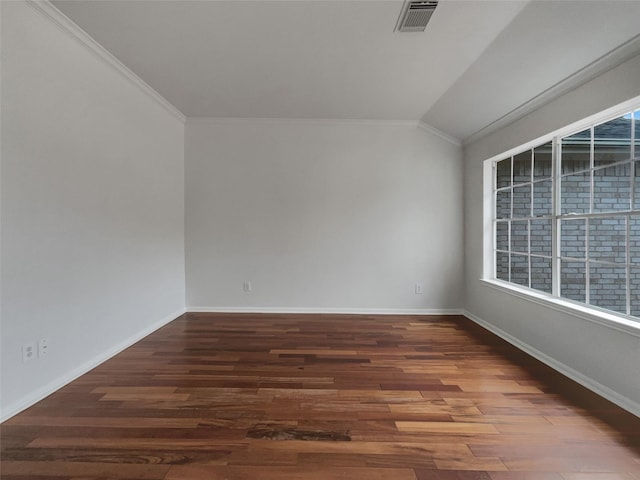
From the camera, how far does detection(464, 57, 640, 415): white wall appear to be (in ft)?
7.21

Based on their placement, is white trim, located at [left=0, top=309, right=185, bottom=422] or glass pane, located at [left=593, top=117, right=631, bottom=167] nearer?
white trim, located at [left=0, top=309, right=185, bottom=422]

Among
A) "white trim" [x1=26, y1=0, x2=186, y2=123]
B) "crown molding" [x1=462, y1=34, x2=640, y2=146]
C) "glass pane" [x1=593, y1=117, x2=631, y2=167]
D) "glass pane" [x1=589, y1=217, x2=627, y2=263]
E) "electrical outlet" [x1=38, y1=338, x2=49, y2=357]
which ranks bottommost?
"electrical outlet" [x1=38, y1=338, x2=49, y2=357]

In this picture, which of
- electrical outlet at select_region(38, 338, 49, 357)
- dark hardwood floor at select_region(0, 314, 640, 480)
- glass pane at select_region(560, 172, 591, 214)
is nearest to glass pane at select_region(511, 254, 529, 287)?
glass pane at select_region(560, 172, 591, 214)

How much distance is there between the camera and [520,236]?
3689mm

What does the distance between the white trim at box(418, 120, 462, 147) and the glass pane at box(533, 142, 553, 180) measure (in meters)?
1.30

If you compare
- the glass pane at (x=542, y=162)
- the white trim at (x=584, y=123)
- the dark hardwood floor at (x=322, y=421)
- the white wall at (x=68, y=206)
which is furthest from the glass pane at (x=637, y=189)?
the white wall at (x=68, y=206)

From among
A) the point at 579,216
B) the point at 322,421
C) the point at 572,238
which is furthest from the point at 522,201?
the point at 322,421

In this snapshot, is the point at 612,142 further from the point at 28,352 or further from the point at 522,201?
the point at 28,352

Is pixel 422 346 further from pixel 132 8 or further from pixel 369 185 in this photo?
pixel 132 8

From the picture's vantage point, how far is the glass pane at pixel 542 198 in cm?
329

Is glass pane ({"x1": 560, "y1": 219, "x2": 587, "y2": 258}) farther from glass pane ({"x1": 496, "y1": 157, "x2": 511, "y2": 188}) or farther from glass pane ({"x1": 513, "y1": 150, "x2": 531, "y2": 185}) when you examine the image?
glass pane ({"x1": 496, "y1": 157, "x2": 511, "y2": 188})

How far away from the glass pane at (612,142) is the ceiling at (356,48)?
0.51m

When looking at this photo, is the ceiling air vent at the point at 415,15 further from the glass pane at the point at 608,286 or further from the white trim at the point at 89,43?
the white trim at the point at 89,43

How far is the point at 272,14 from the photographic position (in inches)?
91.4
